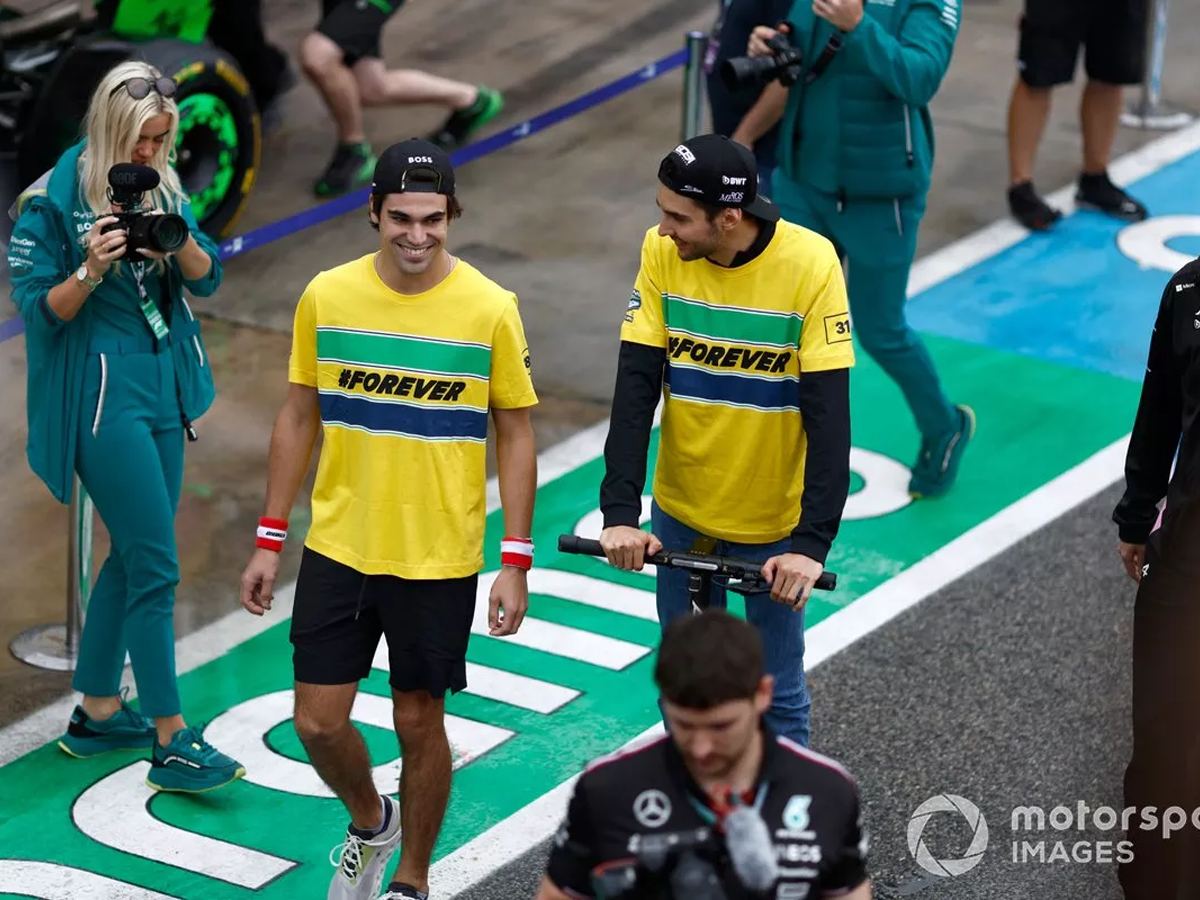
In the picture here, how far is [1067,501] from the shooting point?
26.8ft

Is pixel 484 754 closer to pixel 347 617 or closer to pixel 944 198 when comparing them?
pixel 347 617

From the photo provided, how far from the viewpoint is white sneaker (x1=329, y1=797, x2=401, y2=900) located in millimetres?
5453

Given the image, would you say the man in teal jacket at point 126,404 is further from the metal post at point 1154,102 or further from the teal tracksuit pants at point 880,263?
the metal post at point 1154,102

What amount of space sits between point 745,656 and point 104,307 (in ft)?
10.1

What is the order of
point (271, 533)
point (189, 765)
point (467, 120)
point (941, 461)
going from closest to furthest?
point (271, 533) < point (189, 765) < point (941, 461) < point (467, 120)

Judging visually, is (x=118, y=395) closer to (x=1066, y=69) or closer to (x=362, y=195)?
(x=362, y=195)

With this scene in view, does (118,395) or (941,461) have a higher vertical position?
(118,395)

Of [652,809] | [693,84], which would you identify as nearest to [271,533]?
[652,809]

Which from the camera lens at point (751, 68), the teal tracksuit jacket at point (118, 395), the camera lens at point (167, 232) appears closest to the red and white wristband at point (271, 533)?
the teal tracksuit jacket at point (118, 395)

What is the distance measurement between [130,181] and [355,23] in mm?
5355

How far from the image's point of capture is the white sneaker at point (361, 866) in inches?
215

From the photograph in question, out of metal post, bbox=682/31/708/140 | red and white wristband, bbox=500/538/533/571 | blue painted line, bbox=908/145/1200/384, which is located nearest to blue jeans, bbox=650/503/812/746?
red and white wristband, bbox=500/538/533/571

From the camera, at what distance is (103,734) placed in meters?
6.38

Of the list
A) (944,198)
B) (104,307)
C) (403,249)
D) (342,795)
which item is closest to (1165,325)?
(403,249)
